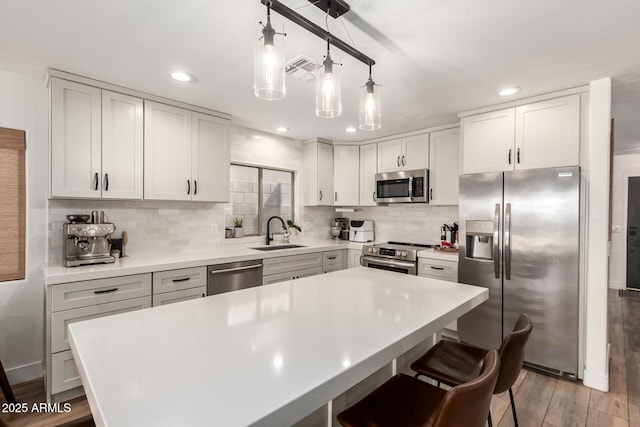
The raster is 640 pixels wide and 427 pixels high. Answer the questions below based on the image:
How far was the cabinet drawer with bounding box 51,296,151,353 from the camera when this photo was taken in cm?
211

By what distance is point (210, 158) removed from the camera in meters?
3.20

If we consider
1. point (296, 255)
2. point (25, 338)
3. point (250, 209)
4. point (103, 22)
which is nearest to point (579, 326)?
point (296, 255)

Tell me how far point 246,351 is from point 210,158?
2.54 metres

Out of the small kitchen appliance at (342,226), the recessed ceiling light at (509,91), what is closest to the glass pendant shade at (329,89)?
the recessed ceiling light at (509,91)

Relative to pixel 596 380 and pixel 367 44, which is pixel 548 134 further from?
pixel 596 380

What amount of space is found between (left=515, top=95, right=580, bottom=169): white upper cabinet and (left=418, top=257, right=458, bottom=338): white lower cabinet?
113 cm

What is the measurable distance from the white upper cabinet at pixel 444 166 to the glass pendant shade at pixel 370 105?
7.34ft

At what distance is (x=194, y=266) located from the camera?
9.00 feet

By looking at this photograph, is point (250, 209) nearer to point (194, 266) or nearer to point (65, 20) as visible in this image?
point (194, 266)

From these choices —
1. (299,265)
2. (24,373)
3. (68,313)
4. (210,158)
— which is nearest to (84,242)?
(68,313)

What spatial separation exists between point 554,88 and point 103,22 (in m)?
3.17

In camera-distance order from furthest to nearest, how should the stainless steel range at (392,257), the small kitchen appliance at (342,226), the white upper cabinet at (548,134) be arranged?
the small kitchen appliance at (342,226) → the stainless steel range at (392,257) → the white upper cabinet at (548,134)

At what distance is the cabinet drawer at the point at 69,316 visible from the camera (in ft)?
6.92

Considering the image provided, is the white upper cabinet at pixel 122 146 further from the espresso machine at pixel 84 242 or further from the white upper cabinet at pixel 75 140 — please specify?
the espresso machine at pixel 84 242
